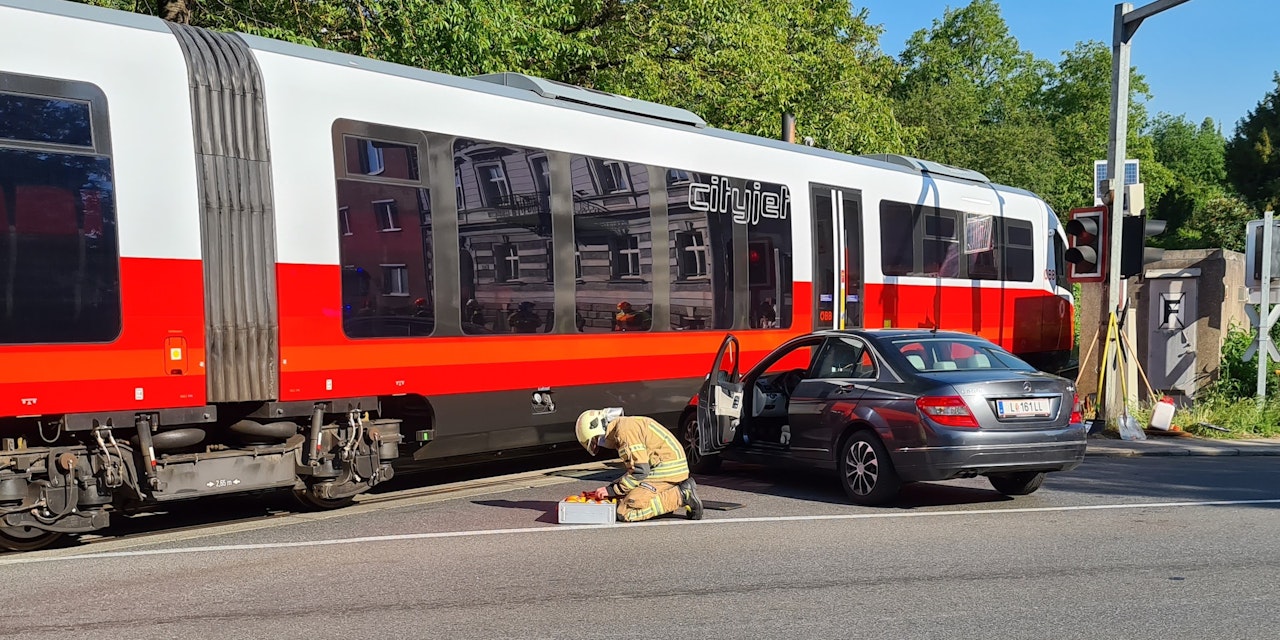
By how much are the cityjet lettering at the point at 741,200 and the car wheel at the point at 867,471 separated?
3820 millimetres

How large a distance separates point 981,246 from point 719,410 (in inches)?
356

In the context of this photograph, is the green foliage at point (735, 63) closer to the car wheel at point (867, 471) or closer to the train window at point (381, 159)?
the train window at point (381, 159)

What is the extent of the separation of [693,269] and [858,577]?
6.23 meters

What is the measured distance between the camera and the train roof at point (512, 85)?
327 inches

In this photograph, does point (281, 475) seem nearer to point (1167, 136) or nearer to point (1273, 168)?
point (1273, 168)

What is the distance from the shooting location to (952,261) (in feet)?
57.6

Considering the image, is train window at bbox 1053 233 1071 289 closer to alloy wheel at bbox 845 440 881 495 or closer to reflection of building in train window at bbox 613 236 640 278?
reflection of building in train window at bbox 613 236 640 278

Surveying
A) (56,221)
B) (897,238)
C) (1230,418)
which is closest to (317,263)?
(56,221)

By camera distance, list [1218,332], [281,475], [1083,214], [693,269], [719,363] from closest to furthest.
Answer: [281,475], [719,363], [693,269], [1083,214], [1218,332]

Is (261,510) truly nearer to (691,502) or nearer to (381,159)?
(381,159)

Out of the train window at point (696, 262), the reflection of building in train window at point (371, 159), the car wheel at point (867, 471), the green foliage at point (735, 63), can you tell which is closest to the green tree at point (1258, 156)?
the green foliage at point (735, 63)

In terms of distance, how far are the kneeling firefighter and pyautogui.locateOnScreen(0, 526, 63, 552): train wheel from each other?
371 centimetres

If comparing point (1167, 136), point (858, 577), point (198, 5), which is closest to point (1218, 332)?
point (858, 577)

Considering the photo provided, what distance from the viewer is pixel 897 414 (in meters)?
9.64
